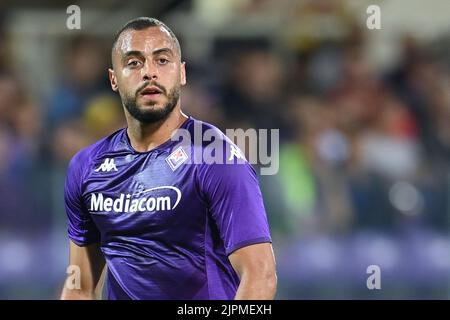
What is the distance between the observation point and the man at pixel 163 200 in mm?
4164

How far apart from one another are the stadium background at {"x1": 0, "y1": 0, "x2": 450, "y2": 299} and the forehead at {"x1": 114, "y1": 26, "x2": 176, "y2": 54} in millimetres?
3270

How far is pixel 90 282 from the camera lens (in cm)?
478

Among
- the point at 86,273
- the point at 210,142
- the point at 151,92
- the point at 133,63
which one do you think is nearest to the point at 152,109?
the point at 151,92

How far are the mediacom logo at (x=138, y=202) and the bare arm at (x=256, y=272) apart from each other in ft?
1.41

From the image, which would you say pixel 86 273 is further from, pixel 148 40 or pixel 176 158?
pixel 148 40

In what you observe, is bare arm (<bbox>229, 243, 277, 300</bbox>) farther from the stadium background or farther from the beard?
the stadium background

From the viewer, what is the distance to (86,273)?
188 inches

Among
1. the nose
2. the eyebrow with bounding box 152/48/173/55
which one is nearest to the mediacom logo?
the nose

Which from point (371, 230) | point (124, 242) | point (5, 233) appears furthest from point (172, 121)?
point (371, 230)

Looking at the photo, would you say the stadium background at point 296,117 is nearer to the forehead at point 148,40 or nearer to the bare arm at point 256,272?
the forehead at point 148,40

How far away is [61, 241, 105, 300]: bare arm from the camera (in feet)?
15.6

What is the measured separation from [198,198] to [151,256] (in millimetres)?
364

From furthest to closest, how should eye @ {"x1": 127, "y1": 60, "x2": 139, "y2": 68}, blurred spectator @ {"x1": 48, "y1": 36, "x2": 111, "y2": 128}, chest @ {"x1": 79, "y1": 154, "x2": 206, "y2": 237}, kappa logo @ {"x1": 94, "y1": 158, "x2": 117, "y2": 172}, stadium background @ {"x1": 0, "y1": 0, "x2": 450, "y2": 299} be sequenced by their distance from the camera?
1. blurred spectator @ {"x1": 48, "y1": 36, "x2": 111, "y2": 128}
2. stadium background @ {"x1": 0, "y1": 0, "x2": 450, "y2": 299}
3. kappa logo @ {"x1": 94, "y1": 158, "x2": 117, "y2": 172}
4. eye @ {"x1": 127, "y1": 60, "x2": 139, "y2": 68}
5. chest @ {"x1": 79, "y1": 154, "x2": 206, "y2": 237}

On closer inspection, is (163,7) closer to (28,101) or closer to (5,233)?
(28,101)
